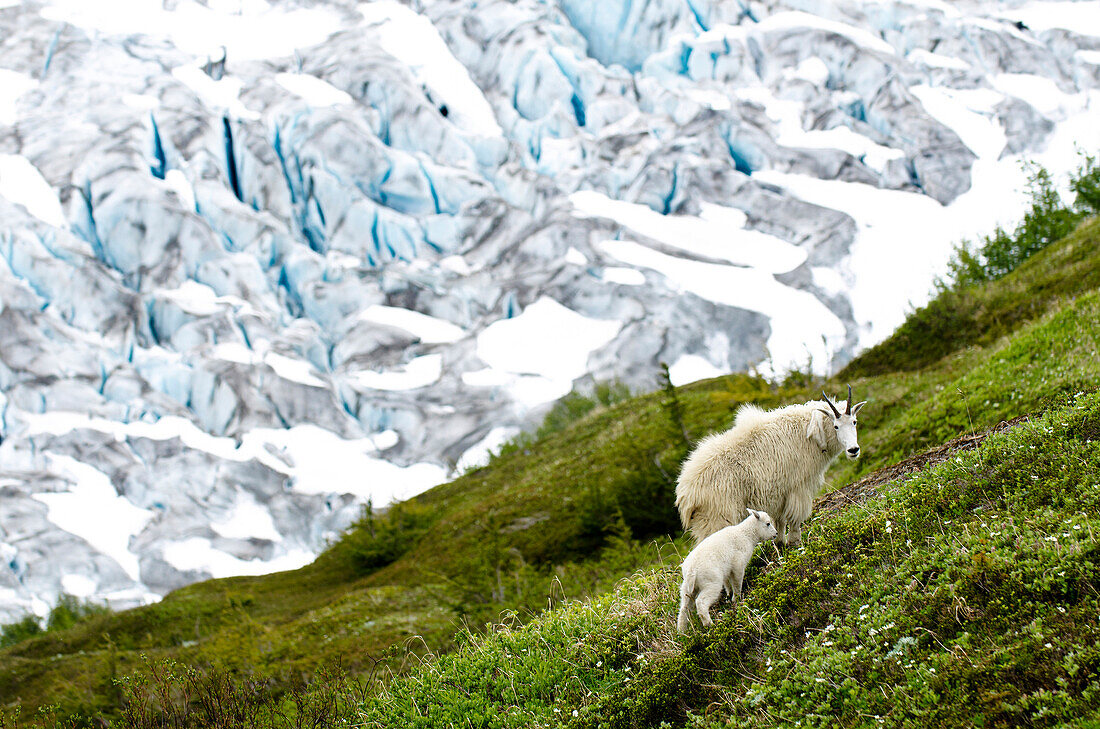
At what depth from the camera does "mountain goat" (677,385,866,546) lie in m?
8.01

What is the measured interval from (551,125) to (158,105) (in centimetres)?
6904

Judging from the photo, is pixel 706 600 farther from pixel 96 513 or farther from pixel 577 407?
pixel 96 513

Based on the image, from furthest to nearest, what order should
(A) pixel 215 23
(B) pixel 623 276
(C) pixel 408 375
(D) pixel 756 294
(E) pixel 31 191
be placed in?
(A) pixel 215 23
(D) pixel 756 294
(B) pixel 623 276
(C) pixel 408 375
(E) pixel 31 191

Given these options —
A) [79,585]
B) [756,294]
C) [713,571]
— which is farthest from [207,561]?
[756,294]

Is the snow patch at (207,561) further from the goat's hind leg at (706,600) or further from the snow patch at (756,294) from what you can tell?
the goat's hind leg at (706,600)

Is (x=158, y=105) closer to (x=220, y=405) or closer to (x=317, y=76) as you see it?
(x=317, y=76)

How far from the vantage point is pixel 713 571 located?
6570 mm

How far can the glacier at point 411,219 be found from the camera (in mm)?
83750

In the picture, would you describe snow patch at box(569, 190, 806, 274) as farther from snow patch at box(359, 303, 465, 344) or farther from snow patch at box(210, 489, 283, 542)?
snow patch at box(210, 489, 283, 542)

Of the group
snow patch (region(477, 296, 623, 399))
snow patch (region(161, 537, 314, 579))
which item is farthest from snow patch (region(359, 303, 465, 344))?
snow patch (region(161, 537, 314, 579))

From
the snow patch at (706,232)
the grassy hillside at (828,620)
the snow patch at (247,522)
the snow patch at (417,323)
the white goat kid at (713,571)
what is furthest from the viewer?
the snow patch at (706,232)

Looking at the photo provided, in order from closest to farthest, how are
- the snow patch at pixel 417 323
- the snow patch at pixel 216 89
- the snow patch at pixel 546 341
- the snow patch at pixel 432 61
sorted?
1. the snow patch at pixel 546 341
2. the snow patch at pixel 417 323
3. the snow patch at pixel 216 89
4. the snow patch at pixel 432 61

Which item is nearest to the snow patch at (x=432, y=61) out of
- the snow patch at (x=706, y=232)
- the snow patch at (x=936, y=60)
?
the snow patch at (x=706, y=232)

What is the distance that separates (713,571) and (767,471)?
6.44ft
